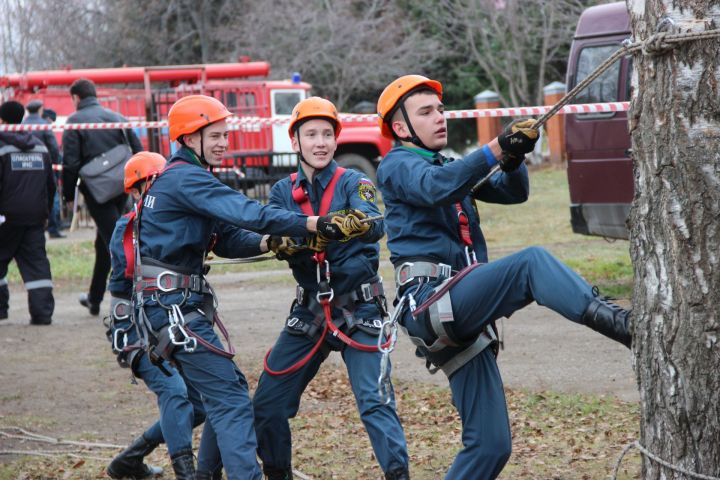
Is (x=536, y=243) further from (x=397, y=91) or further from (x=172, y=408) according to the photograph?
(x=397, y=91)

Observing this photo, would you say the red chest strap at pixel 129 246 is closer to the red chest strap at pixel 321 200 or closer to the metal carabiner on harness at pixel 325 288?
the red chest strap at pixel 321 200

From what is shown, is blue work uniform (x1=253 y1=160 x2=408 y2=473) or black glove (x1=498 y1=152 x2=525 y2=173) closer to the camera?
black glove (x1=498 y1=152 x2=525 y2=173)

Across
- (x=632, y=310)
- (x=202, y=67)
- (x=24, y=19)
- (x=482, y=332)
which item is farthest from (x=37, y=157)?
(x=24, y=19)

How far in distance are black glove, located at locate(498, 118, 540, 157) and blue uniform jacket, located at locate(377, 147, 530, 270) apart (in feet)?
0.84

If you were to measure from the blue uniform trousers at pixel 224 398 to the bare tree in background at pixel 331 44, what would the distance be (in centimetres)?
2288

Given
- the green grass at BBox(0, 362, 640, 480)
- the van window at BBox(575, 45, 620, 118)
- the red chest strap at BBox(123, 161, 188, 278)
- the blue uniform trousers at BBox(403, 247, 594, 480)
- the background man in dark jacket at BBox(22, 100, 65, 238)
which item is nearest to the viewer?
the blue uniform trousers at BBox(403, 247, 594, 480)

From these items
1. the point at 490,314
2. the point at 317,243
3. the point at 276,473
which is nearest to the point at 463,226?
the point at 490,314

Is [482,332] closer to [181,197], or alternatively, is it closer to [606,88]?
[181,197]

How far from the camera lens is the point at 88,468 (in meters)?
6.57

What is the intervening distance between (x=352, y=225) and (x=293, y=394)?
958 millimetres

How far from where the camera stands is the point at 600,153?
37.4 feet

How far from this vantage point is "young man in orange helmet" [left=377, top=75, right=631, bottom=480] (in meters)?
4.21

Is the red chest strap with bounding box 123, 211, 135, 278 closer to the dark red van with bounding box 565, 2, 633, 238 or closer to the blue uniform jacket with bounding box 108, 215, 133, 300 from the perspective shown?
the blue uniform jacket with bounding box 108, 215, 133, 300

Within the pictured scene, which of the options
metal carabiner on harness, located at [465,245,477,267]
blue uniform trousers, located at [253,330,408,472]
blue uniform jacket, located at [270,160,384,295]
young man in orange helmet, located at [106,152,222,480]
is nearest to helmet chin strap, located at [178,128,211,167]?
young man in orange helmet, located at [106,152,222,480]
